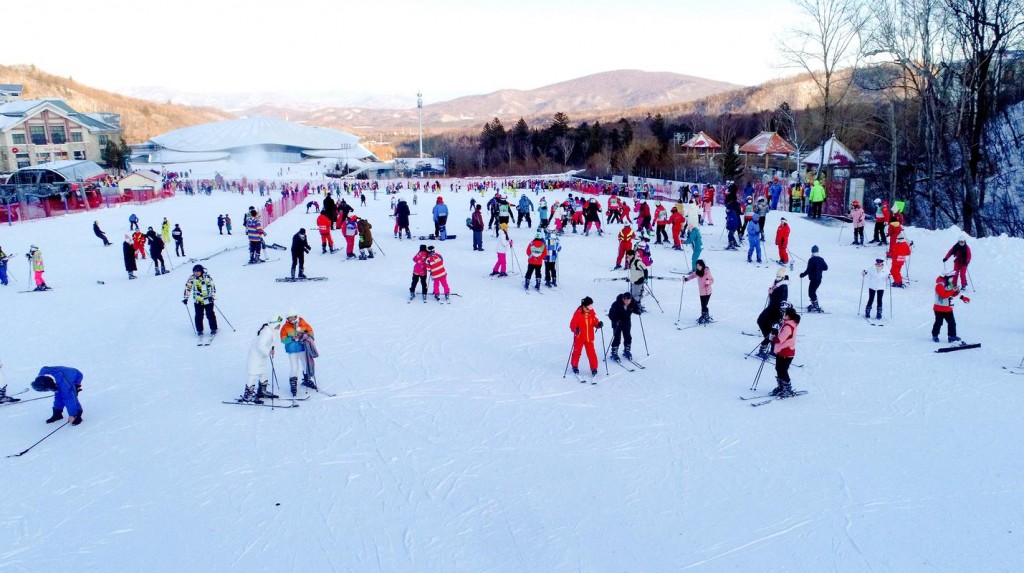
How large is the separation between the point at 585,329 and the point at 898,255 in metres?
7.37

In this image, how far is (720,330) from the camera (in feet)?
34.1

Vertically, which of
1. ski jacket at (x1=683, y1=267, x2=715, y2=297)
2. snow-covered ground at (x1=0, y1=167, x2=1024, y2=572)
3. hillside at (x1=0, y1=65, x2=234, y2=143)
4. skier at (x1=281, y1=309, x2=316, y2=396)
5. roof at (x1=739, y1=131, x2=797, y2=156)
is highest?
hillside at (x1=0, y1=65, x2=234, y2=143)

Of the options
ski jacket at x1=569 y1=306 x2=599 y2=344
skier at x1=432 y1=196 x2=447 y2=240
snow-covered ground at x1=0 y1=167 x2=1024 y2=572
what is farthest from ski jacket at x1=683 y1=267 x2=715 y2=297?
skier at x1=432 y1=196 x2=447 y2=240

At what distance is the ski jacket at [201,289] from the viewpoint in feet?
32.4

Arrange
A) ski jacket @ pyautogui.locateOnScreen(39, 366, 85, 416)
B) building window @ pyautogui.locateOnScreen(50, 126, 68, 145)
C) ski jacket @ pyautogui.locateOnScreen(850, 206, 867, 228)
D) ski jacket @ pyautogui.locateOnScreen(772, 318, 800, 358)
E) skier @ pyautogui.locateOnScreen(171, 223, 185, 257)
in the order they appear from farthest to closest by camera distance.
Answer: building window @ pyautogui.locateOnScreen(50, 126, 68, 145)
skier @ pyautogui.locateOnScreen(171, 223, 185, 257)
ski jacket @ pyautogui.locateOnScreen(850, 206, 867, 228)
ski jacket @ pyautogui.locateOnScreen(772, 318, 800, 358)
ski jacket @ pyautogui.locateOnScreen(39, 366, 85, 416)

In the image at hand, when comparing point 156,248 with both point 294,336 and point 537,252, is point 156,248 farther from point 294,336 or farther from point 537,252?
point 294,336

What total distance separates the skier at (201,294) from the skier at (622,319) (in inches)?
243

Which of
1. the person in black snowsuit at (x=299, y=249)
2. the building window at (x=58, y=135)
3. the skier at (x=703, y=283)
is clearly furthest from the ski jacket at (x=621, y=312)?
the building window at (x=58, y=135)

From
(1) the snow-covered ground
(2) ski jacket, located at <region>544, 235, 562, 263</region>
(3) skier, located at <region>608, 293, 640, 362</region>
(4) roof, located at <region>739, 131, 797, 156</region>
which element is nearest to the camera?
(1) the snow-covered ground

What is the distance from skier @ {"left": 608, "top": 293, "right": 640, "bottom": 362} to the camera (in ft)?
28.5

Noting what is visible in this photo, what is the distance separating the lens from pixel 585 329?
8.34 metres

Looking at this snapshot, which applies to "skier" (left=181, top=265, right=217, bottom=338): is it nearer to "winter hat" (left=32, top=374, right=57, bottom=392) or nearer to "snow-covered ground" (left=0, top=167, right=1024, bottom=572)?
"snow-covered ground" (left=0, top=167, right=1024, bottom=572)

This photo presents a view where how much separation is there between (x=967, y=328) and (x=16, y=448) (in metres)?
12.9

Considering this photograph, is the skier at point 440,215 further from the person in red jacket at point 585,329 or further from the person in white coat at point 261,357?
the person in white coat at point 261,357
